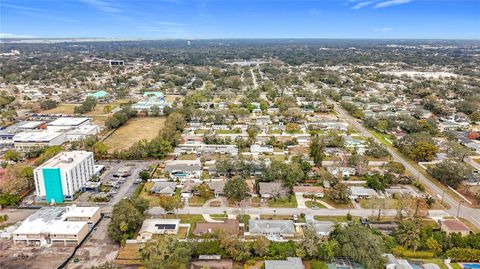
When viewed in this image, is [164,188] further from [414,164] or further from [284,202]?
[414,164]

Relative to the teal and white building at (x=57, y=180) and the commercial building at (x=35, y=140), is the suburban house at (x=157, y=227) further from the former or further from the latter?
the commercial building at (x=35, y=140)

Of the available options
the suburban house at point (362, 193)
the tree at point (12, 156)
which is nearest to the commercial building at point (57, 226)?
the tree at point (12, 156)

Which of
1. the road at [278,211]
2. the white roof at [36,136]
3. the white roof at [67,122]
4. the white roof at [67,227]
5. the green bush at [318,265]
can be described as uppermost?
the white roof at [67,122]

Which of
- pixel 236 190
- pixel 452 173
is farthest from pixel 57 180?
pixel 452 173

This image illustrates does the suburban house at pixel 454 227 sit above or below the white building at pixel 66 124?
below

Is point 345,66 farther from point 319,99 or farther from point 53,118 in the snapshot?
point 53,118

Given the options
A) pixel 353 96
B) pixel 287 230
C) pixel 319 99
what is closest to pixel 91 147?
pixel 287 230
